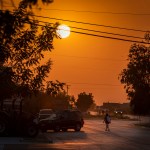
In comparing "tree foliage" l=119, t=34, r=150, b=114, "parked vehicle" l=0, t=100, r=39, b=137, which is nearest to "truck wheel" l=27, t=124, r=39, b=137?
"parked vehicle" l=0, t=100, r=39, b=137

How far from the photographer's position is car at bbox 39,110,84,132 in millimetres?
42531

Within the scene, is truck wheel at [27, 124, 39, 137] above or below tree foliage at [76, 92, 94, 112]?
below

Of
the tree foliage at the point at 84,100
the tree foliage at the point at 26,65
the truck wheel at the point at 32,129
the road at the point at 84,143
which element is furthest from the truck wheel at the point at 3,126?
the tree foliage at the point at 84,100

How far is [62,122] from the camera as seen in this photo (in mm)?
43344

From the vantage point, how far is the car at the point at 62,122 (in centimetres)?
4253

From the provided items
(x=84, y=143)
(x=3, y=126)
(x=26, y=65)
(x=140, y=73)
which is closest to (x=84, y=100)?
(x=140, y=73)

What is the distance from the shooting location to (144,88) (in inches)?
2717

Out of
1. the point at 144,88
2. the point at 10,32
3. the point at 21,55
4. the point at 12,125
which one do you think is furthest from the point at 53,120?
the point at 10,32

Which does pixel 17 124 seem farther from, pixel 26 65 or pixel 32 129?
pixel 26 65

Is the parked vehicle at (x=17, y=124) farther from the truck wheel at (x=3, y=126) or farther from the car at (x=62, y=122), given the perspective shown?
the car at (x=62, y=122)

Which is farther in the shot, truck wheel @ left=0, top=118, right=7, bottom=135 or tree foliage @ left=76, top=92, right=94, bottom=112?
tree foliage @ left=76, top=92, right=94, bottom=112

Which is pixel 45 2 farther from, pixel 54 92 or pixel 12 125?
pixel 12 125

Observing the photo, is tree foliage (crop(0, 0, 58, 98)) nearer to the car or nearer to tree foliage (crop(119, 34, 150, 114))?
the car

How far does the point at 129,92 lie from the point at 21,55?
52.4 m
